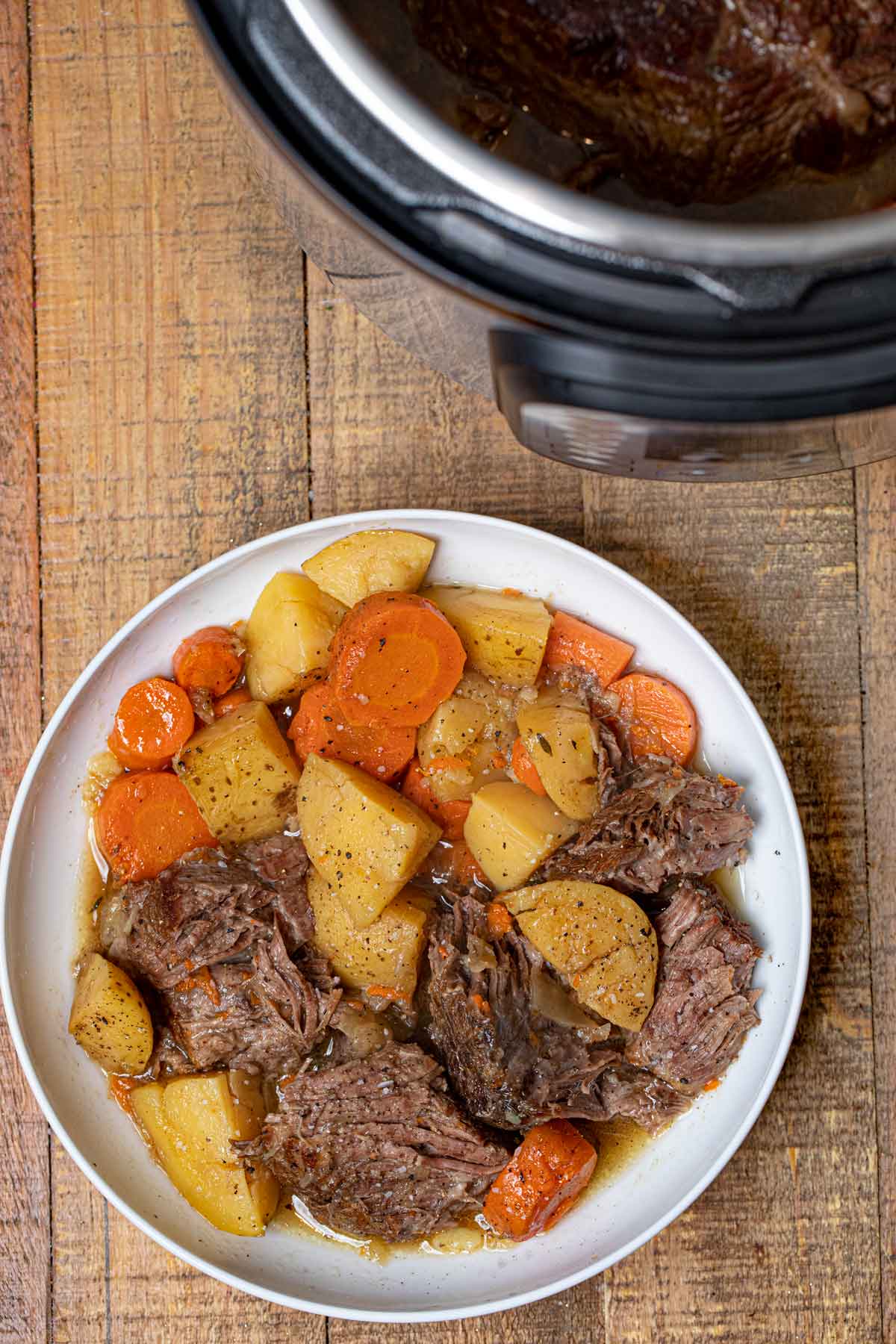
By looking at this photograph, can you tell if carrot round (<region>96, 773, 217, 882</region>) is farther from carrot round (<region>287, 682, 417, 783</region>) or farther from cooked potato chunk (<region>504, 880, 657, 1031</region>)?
cooked potato chunk (<region>504, 880, 657, 1031</region>)

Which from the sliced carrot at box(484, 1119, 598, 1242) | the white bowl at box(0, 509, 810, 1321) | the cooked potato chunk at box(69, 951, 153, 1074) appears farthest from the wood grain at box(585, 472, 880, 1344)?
the cooked potato chunk at box(69, 951, 153, 1074)

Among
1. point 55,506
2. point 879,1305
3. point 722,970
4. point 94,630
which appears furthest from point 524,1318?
point 55,506

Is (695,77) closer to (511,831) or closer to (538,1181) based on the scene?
(511,831)

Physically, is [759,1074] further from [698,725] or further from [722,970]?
[698,725]

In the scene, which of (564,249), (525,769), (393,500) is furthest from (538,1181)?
(564,249)

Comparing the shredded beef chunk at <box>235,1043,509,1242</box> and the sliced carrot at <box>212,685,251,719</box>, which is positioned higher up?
the sliced carrot at <box>212,685,251,719</box>

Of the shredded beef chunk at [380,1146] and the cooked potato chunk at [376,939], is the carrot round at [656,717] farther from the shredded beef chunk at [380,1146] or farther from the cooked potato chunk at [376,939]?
the shredded beef chunk at [380,1146]

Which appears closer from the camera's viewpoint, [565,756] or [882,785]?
[565,756]
